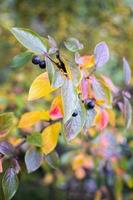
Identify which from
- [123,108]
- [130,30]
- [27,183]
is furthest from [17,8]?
[123,108]

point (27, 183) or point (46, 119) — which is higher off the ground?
point (46, 119)

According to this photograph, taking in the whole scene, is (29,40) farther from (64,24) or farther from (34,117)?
(64,24)

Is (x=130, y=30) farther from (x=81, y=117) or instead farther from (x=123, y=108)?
(x=81, y=117)

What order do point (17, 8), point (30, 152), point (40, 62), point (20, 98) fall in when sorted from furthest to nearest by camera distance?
point (17, 8)
point (20, 98)
point (30, 152)
point (40, 62)

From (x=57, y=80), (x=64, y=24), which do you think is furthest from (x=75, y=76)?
(x=64, y=24)

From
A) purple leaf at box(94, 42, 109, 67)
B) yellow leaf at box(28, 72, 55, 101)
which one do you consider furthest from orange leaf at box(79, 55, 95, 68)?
yellow leaf at box(28, 72, 55, 101)

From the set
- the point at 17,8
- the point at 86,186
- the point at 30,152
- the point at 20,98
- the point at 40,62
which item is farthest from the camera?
the point at 86,186

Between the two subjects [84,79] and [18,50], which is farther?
[18,50]

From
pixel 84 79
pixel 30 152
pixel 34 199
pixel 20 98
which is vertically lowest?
pixel 34 199
